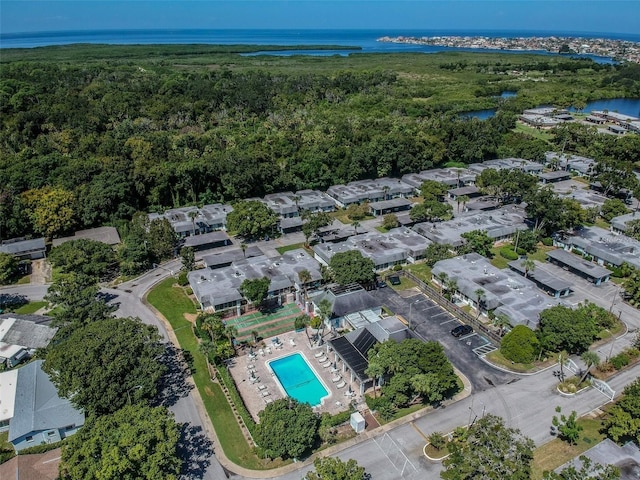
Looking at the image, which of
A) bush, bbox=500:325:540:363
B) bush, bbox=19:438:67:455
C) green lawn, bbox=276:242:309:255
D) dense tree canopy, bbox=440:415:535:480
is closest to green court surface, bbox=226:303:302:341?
green lawn, bbox=276:242:309:255

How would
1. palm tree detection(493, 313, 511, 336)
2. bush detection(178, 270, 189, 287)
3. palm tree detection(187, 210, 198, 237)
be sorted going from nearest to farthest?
palm tree detection(493, 313, 511, 336) → bush detection(178, 270, 189, 287) → palm tree detection(187, 210, 198, 237)

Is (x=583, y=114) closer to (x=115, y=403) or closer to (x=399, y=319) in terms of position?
(x=399, y=319)

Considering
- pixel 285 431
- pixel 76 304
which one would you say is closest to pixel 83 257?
pixel 76 304

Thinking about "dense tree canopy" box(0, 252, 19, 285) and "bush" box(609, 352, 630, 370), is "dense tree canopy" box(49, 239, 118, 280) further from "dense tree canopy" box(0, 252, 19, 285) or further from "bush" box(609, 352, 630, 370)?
"bush" box(609, 352, 630, 370)

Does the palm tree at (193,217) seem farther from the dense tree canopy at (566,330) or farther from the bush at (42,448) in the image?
the dense tree canopy at (566,330)

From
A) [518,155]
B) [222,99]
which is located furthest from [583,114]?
[222,99]

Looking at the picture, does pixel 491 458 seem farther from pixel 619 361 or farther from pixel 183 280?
pixel 183 280
